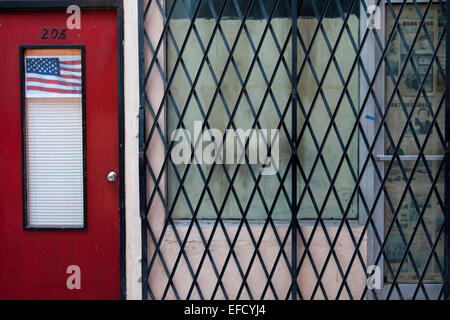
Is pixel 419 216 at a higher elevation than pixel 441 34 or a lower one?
lower

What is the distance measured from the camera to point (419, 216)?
3.34 m

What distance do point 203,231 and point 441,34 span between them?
236 cm

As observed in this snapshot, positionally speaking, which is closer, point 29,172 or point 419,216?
point 419,216

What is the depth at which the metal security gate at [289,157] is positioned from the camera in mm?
3346

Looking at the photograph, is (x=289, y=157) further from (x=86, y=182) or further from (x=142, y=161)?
(x=86, y=182)

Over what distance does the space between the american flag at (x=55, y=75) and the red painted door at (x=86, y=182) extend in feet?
0.28

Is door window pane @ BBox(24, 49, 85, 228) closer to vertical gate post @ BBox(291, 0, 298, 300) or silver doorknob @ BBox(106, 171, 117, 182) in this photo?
silver doorknob @ BBox(106, 171, 117, 182)

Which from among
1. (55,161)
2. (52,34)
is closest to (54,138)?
(55,161)

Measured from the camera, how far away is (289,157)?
138 inches

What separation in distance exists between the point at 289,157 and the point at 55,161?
6.20ft

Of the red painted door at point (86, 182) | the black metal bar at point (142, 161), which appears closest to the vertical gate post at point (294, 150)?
the black metal bar at point (142, 161)

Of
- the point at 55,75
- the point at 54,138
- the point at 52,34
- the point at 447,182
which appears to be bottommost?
the point at 447,182
